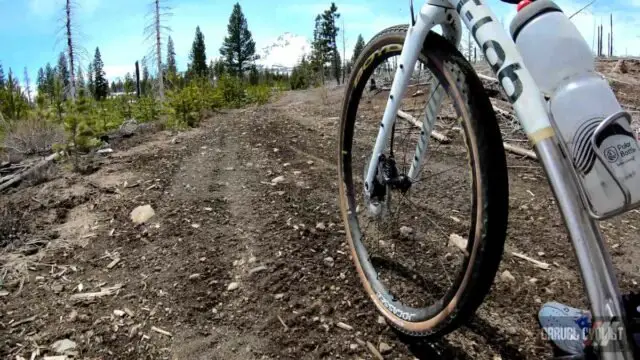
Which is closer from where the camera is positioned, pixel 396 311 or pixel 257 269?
pixel 396 311

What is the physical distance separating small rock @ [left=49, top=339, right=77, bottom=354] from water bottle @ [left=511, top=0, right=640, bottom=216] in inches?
83.5

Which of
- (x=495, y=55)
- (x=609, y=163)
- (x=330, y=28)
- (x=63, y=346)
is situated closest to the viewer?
(x=609, y=163)

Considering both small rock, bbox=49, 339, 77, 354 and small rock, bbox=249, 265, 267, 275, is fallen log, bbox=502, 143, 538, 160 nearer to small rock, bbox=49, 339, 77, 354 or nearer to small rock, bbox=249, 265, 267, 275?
small rock, bbox=249, 265, 267, 275

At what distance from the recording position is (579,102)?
104 centimetres

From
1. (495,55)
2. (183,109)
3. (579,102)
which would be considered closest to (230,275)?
(495,55)

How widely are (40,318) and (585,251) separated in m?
2.41

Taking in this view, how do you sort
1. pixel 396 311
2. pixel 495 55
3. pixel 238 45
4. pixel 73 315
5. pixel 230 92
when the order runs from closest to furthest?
1. pixel 495 55
2. pixel 396 311
3. pixel 73 315
4. pixel 230 92
5. pixel 238 45

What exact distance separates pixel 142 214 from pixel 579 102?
3.04 metres

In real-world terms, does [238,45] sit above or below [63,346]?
above

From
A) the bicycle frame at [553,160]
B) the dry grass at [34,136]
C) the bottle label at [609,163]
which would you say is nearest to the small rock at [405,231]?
the bicycle frame at [553,160]

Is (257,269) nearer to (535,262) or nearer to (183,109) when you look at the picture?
(535,262)

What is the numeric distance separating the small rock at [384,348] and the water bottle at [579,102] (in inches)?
42.8

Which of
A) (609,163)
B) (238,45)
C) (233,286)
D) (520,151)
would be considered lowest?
(233,286)

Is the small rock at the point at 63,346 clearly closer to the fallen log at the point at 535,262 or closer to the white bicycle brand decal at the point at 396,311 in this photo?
the white bicycle brand decal at the point at 396,311
